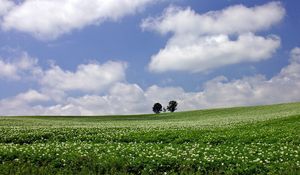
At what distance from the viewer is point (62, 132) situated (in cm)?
3759

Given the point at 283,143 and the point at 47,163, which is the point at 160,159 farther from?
the point at 283,143

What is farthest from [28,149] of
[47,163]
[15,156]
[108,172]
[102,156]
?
[108,172]

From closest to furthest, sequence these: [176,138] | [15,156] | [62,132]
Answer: [15,156], [176,138], [62,132]

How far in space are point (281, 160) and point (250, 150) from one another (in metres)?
3.31

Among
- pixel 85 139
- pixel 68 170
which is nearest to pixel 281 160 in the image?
pixel 68 170

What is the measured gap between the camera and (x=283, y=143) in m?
28.9

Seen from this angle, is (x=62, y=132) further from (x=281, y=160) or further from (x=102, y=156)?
(x=281, y=160)

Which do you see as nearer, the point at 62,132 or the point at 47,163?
the point at 47,163

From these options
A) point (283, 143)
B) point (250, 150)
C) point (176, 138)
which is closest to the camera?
point (250, 150)

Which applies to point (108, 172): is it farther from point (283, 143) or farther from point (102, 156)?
point (283, 143)

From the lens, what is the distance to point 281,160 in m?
21.6

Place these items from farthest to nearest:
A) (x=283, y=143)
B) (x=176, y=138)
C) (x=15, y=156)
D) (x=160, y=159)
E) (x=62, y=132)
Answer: (x=62, y=132), (x=176, y=138), (x=283, y=143), (x=15, y=156), (x=160, y=159)

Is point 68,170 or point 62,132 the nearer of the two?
point 68,170

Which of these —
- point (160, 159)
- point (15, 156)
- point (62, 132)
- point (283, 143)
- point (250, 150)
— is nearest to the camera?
point (160, 159)
